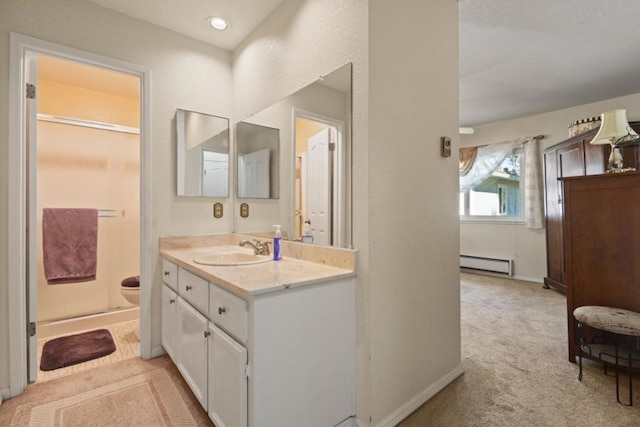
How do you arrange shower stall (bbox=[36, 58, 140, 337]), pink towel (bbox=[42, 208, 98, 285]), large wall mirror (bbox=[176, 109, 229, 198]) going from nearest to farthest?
large wall mirror (bbox=[176, 109, 229, 198]) → pink towel (bbox=[42, 208, 98, 285]) → shower stall (bbox=[36, 58, 140, 337])

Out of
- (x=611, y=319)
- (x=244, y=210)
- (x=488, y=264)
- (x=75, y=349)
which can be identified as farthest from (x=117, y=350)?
(x=488, y=264)

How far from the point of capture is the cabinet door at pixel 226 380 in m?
1.18

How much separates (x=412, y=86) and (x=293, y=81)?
2.42 ft

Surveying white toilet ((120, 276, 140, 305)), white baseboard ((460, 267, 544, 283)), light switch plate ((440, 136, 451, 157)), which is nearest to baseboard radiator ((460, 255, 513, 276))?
white baseboard ((460, 267, 544, 283))

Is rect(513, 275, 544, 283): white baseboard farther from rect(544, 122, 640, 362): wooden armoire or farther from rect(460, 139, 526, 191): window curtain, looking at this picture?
rect(544, 122, 640, 362): wooden armoire

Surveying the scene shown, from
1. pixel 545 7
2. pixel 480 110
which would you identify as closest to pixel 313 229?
pixel 545 7

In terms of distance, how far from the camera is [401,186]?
159 centimetres

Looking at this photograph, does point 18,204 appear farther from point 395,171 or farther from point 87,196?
point 395,171

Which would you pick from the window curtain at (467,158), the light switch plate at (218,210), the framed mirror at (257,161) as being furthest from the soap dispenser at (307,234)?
the window curtain at (467,158)

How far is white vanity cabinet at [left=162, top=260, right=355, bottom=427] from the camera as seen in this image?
117cm

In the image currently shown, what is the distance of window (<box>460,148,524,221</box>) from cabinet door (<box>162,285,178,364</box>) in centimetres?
492

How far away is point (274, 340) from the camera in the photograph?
1.20m

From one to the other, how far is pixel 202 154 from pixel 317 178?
→ 3.95ft

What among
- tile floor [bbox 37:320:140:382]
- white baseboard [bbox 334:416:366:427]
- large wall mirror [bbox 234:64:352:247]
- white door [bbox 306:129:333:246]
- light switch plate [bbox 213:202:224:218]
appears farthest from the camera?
light switch plate [bbox 213:202:224:218]
